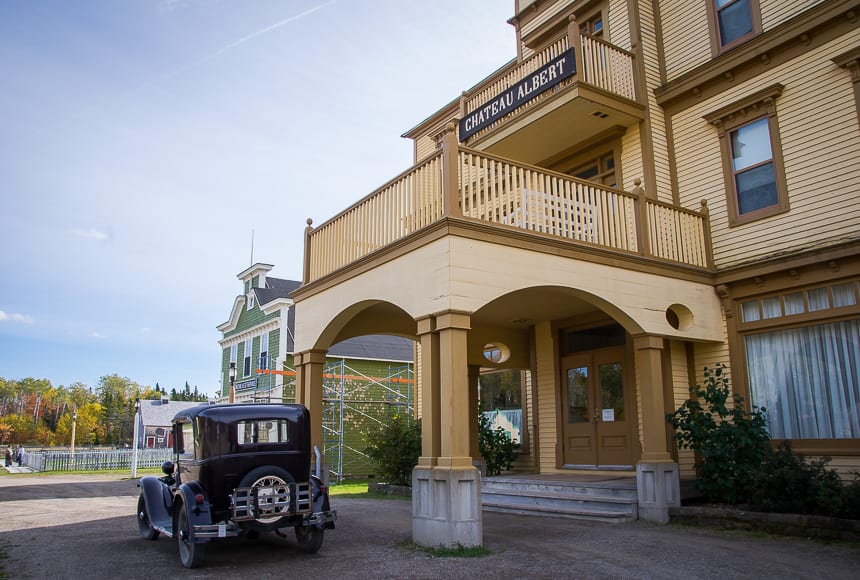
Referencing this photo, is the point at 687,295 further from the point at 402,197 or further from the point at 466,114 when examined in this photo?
the point at 466,114

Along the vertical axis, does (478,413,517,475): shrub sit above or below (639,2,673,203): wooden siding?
below

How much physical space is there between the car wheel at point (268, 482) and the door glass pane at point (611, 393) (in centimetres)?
742

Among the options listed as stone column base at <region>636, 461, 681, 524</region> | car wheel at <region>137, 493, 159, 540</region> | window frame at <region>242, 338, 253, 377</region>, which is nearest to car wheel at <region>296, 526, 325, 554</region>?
car wheel at <region>137, 493, 159, 540</region>

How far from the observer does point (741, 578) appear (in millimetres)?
6945

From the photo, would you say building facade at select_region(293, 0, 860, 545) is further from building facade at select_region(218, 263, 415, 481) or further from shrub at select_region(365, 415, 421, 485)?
building facade at select_region(218, 263, 415, 481)

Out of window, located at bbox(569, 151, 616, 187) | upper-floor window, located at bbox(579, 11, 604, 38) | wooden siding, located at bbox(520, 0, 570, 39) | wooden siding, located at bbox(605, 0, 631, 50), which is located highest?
wooden siding, located at bbox(520, 0, 570, 39)

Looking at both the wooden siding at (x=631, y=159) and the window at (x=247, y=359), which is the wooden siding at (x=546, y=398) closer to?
the wooden siding at (x=631, y=159)

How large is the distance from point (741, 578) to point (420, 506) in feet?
12.8

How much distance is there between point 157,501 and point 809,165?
38.1ft

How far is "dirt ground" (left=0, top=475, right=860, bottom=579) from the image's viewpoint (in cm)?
732

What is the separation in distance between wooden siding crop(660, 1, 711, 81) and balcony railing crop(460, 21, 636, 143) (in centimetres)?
89

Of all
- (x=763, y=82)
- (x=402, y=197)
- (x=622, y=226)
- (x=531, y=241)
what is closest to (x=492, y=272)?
(x=531, y=241)

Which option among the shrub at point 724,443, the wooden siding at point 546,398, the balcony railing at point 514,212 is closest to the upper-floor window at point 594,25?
the balcony railing at point 514,212

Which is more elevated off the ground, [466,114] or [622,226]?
[466,114]
